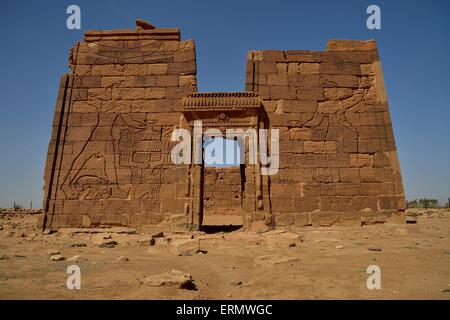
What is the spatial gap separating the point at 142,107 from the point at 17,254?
4.94 metres

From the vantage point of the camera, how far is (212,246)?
6.48 m

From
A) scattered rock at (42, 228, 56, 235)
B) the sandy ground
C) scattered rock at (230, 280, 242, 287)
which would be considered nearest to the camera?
the sandy ground

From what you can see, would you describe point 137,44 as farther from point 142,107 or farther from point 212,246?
point 212,246

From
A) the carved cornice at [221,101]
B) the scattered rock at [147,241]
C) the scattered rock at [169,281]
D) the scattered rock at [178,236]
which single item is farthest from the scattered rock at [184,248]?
the carved cornice at [221,101]

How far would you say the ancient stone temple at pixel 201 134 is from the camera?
841cm

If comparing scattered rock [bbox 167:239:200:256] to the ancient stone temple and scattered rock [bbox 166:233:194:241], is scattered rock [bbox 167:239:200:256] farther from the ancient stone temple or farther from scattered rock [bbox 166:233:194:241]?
the ancient stone temple

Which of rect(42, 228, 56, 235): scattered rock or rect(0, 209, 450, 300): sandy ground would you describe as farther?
rect(42, 228, 56, 235): scattered rock

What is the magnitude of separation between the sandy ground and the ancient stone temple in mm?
886

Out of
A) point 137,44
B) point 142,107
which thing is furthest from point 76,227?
point 137,44

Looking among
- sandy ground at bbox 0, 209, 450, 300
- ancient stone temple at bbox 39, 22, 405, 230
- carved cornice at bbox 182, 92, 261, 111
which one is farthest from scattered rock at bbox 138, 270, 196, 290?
carved cornice at bbox 182, 92, 261, 111

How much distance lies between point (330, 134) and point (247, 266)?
216 inches

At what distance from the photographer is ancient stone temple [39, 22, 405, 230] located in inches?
331

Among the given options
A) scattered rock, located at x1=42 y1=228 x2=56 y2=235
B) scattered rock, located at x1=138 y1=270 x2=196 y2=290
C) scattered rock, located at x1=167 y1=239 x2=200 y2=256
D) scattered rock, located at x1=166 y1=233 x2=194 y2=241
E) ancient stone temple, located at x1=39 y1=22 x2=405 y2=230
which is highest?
ancient stone temple, located at x1=39 y1=22 x2=405 y2=230

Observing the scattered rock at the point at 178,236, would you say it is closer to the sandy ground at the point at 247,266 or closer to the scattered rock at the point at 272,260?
the sandy ground at the point at 247,266
